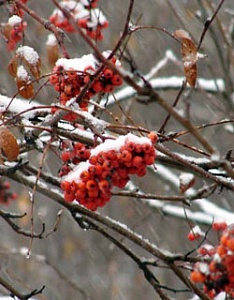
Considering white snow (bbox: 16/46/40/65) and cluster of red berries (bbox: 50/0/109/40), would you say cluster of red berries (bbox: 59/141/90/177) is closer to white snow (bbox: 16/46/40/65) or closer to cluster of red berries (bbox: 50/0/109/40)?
white snow (bbox: 16/46/40/65)

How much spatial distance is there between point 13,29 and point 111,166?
1150mm

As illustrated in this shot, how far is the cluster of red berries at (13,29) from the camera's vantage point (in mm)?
2705

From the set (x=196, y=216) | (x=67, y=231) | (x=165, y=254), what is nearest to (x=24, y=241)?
(x=67, y=231)

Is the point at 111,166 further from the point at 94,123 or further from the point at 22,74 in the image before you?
the point at 22,74

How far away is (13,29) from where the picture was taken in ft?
9.22

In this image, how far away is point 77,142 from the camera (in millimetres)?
2240

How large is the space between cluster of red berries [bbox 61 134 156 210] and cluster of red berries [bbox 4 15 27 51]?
0.93 m

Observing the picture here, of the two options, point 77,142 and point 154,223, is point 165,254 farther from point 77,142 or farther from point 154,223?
point 154,223

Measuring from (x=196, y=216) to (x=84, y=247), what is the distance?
698cm

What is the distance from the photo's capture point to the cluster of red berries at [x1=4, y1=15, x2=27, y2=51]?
2.71 metres

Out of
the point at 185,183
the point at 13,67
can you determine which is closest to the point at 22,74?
the point at 13,67

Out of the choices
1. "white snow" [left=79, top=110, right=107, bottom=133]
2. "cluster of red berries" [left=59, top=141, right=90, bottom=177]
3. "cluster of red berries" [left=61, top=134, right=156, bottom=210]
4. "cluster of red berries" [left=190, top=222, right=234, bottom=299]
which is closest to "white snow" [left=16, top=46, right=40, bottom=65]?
"cluster of red berries" [left=59, top=141, right=90, bottom=177]

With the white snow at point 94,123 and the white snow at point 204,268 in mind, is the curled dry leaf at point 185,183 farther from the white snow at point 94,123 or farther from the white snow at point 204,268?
the white snow at point 204,268

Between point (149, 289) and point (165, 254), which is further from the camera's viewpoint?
point (149, 289)
